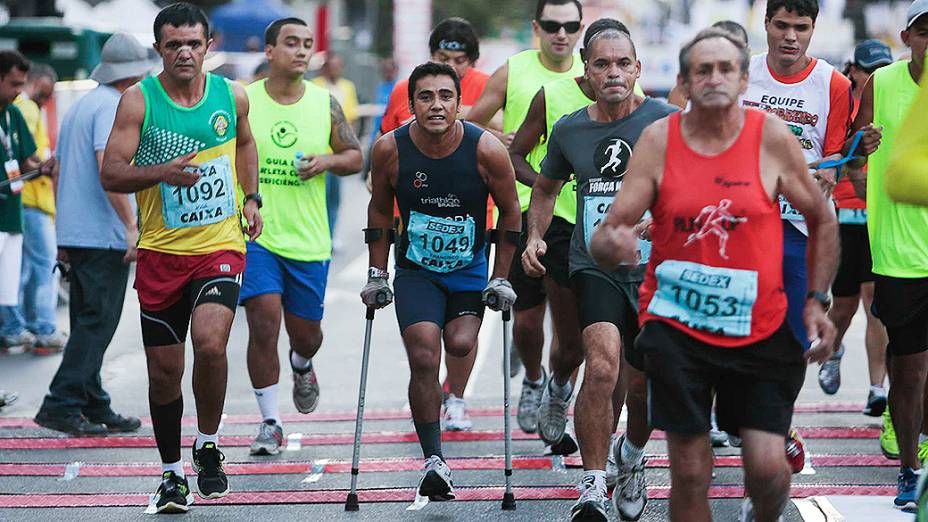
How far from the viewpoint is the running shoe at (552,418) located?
8469mm

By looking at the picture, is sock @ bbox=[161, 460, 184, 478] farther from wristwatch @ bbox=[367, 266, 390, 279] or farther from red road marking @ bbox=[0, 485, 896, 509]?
wristwatch @ bbox=[367, 266, 390, 279]

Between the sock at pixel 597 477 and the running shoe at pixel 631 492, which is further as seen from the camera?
the running shoe at pixel 631 492

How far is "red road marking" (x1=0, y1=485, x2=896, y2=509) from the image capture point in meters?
7.69

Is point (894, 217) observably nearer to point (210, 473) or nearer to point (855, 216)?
point (855, 216)

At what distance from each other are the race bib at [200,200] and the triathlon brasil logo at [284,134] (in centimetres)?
159

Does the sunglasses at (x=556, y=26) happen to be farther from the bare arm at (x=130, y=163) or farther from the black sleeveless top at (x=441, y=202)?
the bare arm at (x=130, y=163)

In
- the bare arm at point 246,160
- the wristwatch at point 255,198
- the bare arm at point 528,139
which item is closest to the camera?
the bare arm at point 246,160

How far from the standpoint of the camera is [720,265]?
5.55 meters

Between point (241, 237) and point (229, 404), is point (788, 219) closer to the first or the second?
point (241, 237)

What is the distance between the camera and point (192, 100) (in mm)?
7676

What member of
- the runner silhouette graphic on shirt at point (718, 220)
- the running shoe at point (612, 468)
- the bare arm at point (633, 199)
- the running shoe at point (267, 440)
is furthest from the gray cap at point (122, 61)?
the runner silhouette graphic on shirt at point (718, 220)

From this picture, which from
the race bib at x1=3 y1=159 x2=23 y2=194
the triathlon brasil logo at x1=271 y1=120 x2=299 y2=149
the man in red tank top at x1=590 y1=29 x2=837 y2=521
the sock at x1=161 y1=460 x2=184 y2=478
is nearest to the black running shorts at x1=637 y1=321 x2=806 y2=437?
the man in red tank top at x1=590 y1=29 x2=837 y2=521

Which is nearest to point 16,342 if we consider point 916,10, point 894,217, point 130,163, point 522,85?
point 522,85

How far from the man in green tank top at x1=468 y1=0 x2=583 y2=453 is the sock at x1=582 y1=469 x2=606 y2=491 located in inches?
87.4
